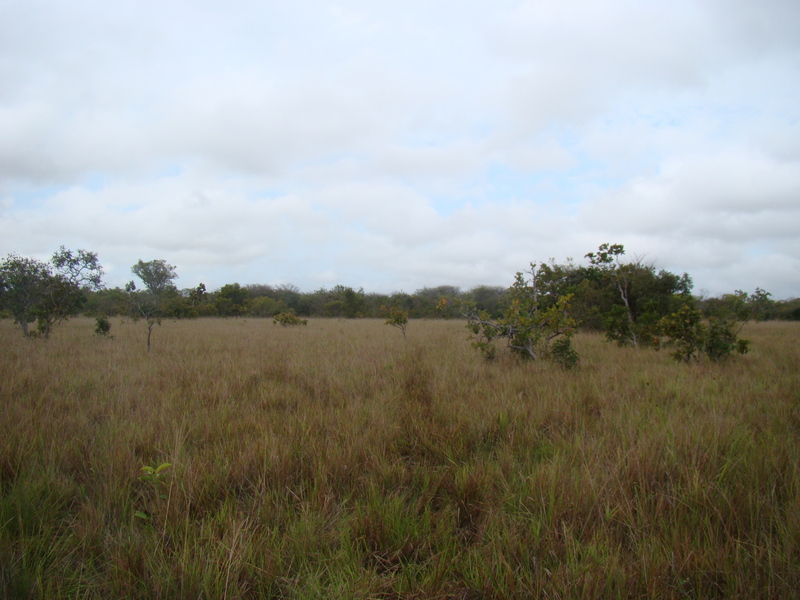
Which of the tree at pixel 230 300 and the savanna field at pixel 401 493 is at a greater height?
the tree at pixel 230 300

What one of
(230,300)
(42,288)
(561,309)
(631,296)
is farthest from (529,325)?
(230,300)

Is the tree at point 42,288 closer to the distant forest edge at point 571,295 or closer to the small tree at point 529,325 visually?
the distant forest edge at point 571,295

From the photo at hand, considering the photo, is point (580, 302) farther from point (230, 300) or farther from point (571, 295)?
point (230, 300)

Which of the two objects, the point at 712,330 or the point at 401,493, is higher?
the point at 712,330

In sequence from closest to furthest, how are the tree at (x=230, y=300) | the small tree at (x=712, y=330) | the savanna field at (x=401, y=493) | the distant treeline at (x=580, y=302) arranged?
the savanna field at (x=401, y=493), the small tree at (x=712, y=330), the distant treeline at (x=580, y=302), the tree at (x=230, y=300)

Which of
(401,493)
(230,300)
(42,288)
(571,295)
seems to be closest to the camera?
(401,493)

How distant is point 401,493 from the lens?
7.86ft

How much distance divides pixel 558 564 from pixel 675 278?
588 inches

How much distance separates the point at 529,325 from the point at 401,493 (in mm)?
5494

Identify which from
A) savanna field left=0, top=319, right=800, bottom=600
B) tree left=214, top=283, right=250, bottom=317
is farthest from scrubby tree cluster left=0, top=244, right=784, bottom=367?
tree left=214, top=283, right=250, bottom=317

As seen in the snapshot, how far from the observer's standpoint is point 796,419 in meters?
3.42

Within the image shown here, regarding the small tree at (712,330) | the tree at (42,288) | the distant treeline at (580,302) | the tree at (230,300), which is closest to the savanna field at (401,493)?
the small tree at (712,330)

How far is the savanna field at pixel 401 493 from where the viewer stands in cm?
161

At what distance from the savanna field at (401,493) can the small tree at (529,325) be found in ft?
8.09
